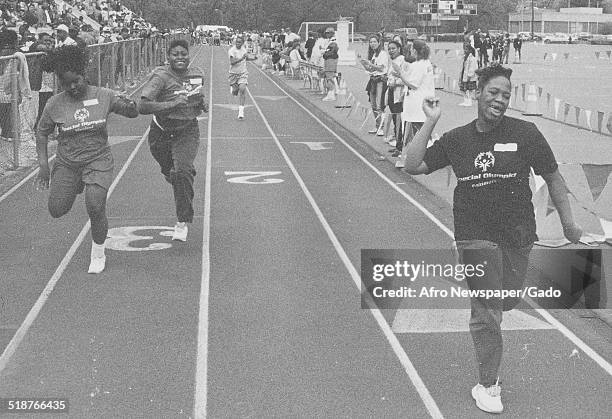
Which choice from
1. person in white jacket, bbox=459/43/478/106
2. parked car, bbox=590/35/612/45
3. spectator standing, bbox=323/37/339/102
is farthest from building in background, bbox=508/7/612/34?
person in white jacket, bbox=459/43/478/106

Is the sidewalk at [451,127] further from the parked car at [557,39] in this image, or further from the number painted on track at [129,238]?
the parked car at [557,39]

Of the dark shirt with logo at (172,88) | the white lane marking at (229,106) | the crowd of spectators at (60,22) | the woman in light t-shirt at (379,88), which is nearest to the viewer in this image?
Answer: the dark shirt with logo at (172,88)

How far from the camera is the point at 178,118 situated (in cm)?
982

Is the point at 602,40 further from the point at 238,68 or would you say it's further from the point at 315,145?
the point at 315,145

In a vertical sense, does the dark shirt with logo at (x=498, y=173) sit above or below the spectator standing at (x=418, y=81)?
below

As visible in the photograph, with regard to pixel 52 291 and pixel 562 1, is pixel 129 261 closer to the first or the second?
pixel 52 291

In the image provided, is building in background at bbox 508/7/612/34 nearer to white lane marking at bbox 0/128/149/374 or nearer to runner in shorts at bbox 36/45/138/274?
white lane marking at bbox 0/128/149/374

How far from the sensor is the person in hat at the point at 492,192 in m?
5.44

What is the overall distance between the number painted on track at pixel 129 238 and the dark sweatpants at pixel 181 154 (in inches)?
15.1

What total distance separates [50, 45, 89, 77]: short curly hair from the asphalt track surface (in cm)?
178

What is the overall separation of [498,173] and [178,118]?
499 centimetres

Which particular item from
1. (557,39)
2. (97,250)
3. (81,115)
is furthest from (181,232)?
(557,39)

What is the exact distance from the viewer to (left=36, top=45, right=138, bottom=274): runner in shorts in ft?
27.6

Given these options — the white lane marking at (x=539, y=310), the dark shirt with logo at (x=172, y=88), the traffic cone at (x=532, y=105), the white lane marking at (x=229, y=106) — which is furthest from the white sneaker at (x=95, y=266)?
the white lane marking at (x=229, y=106)
